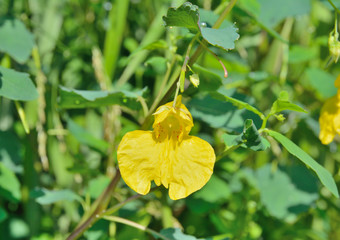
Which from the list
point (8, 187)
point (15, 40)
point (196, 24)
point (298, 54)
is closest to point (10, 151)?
point (8, 187)

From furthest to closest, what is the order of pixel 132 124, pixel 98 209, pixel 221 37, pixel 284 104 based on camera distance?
pixel 132 124
pixel 98 209
pixel 284 104
pixel 221 37

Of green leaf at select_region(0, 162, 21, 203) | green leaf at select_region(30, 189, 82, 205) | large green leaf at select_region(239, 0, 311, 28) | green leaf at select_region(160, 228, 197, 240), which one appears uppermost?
large green leaf at select_region(239, 0, 311, 28)

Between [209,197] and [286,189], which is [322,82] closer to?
[286,189]

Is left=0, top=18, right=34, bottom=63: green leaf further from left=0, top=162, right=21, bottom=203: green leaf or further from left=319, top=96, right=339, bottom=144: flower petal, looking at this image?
left=319, top=96, right=339, bottom=144: flower petal

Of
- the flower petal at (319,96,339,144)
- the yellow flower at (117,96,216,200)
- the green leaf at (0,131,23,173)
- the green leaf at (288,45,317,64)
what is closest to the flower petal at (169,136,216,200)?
the yellow flower at (117,96,216,200)

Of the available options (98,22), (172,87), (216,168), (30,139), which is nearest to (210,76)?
(172,87)

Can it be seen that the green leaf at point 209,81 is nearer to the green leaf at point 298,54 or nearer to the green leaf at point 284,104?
the green leaf at point 284,104

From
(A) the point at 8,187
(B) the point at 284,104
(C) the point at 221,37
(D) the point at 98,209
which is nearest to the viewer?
(C) the point at 221,37

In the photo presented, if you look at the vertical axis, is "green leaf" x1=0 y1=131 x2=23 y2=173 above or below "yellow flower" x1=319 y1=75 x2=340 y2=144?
below
